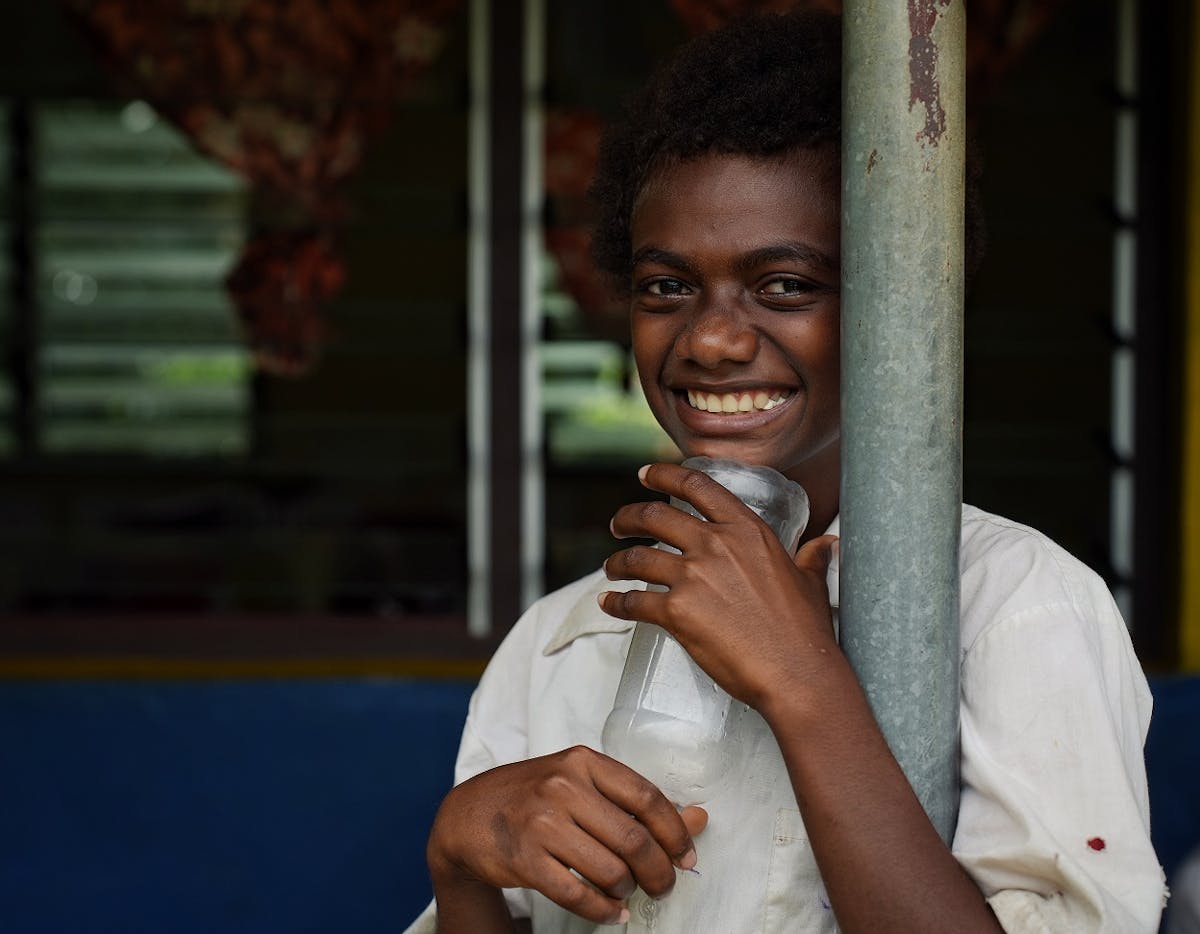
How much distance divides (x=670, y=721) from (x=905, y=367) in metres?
0.34

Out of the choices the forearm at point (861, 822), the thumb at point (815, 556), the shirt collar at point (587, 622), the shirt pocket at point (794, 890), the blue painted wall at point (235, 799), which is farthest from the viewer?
the blue painted wall at point (235, 799)

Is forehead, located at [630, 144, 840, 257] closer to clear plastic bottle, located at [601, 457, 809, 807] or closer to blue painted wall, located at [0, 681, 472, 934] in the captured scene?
clear plastic bottle, located at [601, 457, 809, 807]

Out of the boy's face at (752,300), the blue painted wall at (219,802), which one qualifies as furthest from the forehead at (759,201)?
the blue painted wall at (219,802)

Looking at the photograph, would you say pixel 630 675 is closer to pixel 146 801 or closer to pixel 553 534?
pixel 146 801

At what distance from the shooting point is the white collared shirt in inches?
46.5

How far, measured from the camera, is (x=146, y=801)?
349 cm

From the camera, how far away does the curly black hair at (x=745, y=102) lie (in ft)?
4.69

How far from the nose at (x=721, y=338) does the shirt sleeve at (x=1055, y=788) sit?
337mm

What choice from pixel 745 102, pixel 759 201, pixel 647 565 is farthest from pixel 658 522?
pixel 745 102

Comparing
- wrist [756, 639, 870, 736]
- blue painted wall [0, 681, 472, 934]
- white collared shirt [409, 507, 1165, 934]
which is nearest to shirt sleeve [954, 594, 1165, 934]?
white collared shirt [409, 507, 1165, 934]

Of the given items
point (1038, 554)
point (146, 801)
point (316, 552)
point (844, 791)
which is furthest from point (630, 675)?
point (316, 552)

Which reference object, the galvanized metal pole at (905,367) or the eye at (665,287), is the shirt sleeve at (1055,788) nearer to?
the galvanized metal pole at (905,367)

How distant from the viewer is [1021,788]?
1195 mm

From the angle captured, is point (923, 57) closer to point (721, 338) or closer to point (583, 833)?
point (721, 338)
